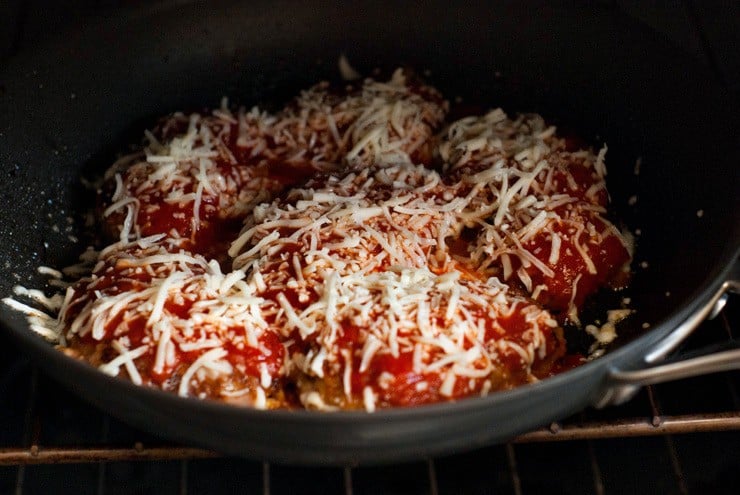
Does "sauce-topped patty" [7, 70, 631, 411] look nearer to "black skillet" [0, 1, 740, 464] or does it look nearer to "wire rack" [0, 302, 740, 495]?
"black skillet" [0, 1, 740, 464]

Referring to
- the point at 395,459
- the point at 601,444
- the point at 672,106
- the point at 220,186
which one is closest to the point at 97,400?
the point at 395,459

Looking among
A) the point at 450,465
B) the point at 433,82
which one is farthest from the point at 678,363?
→ the point at 433,82

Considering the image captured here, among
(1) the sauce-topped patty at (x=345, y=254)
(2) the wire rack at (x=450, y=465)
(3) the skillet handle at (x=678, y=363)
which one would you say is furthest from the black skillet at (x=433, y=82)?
(2) the wire rack at (x=450, y=465)

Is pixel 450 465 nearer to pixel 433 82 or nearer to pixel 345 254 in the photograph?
pixel 345 254

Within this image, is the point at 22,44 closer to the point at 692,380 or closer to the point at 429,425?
the point at 429,425

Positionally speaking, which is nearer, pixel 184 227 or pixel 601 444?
pixel 184 227

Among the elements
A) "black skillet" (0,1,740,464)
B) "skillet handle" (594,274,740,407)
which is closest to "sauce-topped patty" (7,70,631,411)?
"black skillet" (0,1,740,464)

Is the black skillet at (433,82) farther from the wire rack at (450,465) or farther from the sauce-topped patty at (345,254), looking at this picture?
the wire rack at (450,465)

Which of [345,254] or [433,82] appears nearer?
[345,254]
